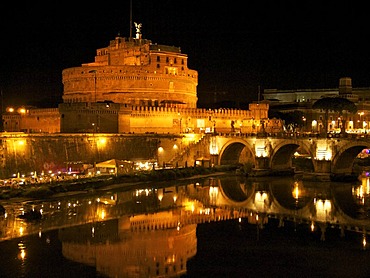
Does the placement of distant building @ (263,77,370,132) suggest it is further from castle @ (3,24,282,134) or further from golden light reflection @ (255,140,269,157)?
golden light reflection @ (255,140,269,157)

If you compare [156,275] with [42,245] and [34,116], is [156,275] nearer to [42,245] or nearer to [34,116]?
[42,245]

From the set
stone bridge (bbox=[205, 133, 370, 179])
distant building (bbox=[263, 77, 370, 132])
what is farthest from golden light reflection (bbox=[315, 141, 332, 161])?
distant building (bbox=[263, 77, 370, 132])

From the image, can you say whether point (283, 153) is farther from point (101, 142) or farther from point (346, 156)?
point (101, 142)

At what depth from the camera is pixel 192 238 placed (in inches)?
897

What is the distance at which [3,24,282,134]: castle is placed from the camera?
44.4 m

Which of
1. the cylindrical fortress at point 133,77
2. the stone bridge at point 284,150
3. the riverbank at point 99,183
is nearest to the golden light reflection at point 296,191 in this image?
the stone bridge at point 284,150

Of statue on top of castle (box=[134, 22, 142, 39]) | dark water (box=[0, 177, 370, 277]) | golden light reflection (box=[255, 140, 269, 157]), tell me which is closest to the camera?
dark water (box=[0, 177, 370, 277])

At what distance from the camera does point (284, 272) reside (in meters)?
18.1

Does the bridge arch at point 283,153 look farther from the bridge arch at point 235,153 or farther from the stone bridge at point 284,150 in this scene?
the bridge arch at point 235,153

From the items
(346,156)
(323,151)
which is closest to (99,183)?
(323,151)

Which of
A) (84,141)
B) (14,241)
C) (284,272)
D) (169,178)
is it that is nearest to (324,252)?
(284,272)

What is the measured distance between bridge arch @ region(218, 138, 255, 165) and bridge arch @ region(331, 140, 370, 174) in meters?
8.06

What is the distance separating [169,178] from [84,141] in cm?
675

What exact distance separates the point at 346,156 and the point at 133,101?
836 inches
